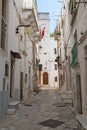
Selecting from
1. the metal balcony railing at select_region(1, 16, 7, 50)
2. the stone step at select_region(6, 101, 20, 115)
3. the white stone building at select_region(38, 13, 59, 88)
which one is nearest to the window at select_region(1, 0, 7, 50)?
the metal balcony railing at select_region(1, 16, 7, 50)

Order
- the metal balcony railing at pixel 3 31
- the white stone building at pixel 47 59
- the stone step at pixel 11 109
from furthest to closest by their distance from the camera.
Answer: the white stone building at pixel 47 59
the stone step at pixel 11 109
the metal balcony railing at pixel 3 31

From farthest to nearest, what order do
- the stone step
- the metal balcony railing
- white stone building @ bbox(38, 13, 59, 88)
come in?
white stone building @ bbox(38, 13, 59, 88)
the stone step
the metal balcony railing

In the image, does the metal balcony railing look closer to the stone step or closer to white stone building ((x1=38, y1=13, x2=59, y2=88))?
the stone step

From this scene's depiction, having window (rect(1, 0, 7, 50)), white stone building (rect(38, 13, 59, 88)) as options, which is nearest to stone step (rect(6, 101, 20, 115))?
window (rect(1, 0, 7, 50))

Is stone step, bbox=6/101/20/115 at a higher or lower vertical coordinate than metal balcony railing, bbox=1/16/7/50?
lower

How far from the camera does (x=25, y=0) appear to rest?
736 inches

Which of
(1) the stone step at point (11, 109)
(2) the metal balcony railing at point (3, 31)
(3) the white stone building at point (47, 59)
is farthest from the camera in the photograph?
(3) the white stone building at point (47, 59)

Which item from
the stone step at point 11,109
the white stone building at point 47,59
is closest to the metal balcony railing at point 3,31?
the stone step at point 11,109

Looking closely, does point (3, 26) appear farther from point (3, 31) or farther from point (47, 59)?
point (47, 59)

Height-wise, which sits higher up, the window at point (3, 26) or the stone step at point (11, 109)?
the window at point (3, 26)

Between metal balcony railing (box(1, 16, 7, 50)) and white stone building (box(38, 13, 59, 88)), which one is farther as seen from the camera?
white stone building (box(38, 13, 59, 88))

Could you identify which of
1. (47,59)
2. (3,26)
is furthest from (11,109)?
(47,59)

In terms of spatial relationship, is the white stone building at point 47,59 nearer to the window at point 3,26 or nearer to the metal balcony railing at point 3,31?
the window at point 3,26

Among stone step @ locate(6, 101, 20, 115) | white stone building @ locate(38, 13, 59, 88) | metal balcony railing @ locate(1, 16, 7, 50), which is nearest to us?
metal balcony railing @ locate(1, 16, 7, 50)
